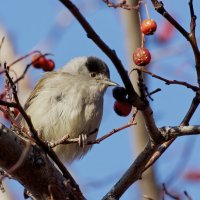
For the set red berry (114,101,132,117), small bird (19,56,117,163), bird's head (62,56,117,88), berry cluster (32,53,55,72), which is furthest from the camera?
bird's head (62,56,117,88)

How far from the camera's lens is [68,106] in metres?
4.52

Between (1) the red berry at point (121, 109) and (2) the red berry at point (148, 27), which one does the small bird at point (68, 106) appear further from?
(2) the red berry at point (148, 27)

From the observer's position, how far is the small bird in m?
4.52

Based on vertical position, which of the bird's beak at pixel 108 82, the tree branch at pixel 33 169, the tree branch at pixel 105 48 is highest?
the bird's beak at pixel 108 82

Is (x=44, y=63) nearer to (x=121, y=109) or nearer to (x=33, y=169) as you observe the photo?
(x=121, y=109)

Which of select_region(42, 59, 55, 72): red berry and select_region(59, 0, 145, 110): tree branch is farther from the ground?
select_region(42, 59, 55, 72): red berry

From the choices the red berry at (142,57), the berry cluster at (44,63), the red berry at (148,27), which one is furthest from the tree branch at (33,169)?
the berry cluster at (44,63)

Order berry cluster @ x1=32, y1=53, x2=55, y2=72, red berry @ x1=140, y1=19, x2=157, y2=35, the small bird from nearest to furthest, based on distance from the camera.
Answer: red berry @ x1=140, y1=19, x2=157, y2=35 → berry cluster @ x1=32, y1=53, x2=55, y2=72 → the small bird

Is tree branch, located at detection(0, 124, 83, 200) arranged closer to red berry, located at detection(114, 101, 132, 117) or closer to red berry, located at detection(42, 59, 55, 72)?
red berry, located at detection(114, 101, 132, 117)

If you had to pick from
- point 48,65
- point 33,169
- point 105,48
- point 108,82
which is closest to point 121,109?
point 33,169

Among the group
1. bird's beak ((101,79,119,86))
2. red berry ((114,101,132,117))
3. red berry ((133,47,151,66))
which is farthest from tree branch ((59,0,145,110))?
bird's beak ((101,79,119,86))

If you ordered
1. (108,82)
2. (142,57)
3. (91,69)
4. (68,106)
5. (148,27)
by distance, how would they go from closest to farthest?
(142,57) < (148,27) < (68,106) < (108,82) < (91,69)

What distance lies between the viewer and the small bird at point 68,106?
14.8 feet

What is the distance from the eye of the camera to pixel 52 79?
16.2ft
